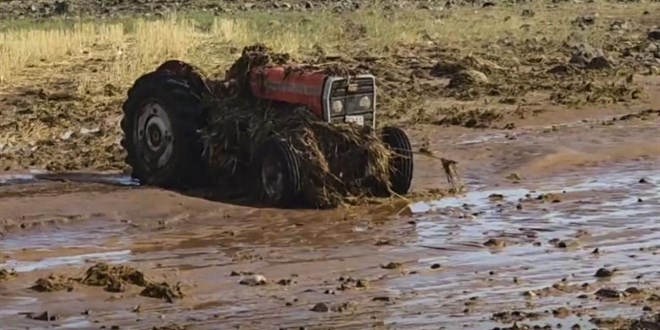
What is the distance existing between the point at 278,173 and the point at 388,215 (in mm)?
1030

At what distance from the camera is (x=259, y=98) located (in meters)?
14.3

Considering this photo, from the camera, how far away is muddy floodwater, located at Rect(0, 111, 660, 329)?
957 centimetres

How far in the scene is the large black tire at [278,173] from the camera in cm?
1334

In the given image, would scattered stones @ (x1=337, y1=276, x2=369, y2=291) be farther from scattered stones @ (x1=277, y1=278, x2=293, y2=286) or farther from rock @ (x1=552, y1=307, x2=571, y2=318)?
rock @ (x1=552, y1=307, x2=571, y2=318)

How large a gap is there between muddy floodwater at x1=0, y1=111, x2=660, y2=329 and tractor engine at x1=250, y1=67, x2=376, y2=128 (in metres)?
0.91

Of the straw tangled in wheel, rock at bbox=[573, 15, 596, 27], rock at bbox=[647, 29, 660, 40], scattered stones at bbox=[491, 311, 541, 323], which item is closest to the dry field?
scattered stones at bbox=[491, 311, 541, 323]

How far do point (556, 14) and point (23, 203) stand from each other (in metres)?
27.7

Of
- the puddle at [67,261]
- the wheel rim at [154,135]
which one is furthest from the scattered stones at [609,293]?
the wheel rim at [154,135]

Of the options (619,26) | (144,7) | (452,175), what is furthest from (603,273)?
(144,7)

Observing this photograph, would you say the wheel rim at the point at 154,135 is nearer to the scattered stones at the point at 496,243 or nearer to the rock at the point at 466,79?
the scattered stones at the point at 496,243

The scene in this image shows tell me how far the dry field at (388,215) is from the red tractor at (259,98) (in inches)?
15.0

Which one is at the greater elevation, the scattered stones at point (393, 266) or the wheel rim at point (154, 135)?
the wheel rim at point (154, 135)

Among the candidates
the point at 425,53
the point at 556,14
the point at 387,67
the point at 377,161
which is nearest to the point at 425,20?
the point at 556,14

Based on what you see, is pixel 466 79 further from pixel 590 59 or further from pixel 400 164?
pixel 400 164
